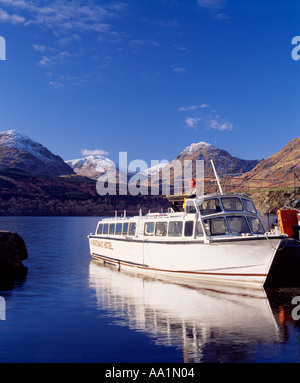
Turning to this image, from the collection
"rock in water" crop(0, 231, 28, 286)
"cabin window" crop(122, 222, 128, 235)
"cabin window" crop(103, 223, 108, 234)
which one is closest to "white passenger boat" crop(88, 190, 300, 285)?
"cabin window" crop(122, 222, 128, 235)

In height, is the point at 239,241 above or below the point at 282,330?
above

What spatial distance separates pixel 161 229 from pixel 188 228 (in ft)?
10.6

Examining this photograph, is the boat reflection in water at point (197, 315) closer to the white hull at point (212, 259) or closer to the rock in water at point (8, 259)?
the white hull at point (212, 259)

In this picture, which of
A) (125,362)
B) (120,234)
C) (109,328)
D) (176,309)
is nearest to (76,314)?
(109,328)

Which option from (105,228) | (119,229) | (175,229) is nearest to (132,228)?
(119,229)

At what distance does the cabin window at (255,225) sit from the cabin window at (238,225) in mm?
449

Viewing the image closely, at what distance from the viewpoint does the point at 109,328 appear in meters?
14.7

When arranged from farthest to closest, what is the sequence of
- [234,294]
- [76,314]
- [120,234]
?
[120,234] < [234,294] < [76,314]

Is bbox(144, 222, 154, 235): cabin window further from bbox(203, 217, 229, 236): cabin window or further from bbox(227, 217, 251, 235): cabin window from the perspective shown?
bbox(227, 217, 251, 235): cabin window

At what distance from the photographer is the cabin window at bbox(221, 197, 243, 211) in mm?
25141

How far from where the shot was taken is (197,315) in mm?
16656
